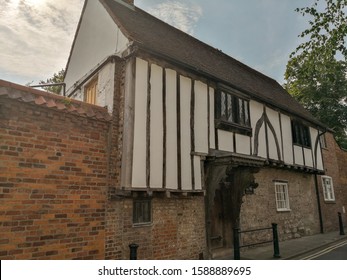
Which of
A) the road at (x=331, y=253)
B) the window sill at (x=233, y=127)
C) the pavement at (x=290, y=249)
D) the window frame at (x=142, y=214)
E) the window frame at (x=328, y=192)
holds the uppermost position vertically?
the window sill at (x=233, y=127)

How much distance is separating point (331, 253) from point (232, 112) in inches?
222

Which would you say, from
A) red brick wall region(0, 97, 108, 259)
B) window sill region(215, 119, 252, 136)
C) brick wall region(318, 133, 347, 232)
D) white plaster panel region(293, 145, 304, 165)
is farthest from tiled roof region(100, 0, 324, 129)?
brick wall region(318, 133, 347, 232)

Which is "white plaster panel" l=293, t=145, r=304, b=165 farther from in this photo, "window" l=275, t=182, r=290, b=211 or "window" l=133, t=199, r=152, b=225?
"window" l=133, t=199, r=152, b=225

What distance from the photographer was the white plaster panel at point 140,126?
6.21 meters

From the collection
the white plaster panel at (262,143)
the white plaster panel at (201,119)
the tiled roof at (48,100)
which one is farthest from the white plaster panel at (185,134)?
the white plaster panel at (262,143)

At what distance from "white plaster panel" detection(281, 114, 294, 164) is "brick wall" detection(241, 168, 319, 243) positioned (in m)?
0.64

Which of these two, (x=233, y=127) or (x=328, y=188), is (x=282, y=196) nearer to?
(x=233, y=127)

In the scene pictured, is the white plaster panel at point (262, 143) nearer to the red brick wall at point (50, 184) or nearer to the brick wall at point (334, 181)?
the brick wall at point (334, 181)

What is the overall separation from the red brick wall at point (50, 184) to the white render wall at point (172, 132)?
1.02 m

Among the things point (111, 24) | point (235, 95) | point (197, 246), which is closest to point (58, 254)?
point (197, 246)

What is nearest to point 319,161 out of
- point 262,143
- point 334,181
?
point 334,181

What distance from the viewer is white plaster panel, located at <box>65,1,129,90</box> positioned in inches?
307

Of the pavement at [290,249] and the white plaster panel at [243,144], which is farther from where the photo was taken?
the white plaster panel at [243,144]

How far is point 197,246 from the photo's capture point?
7.60m
